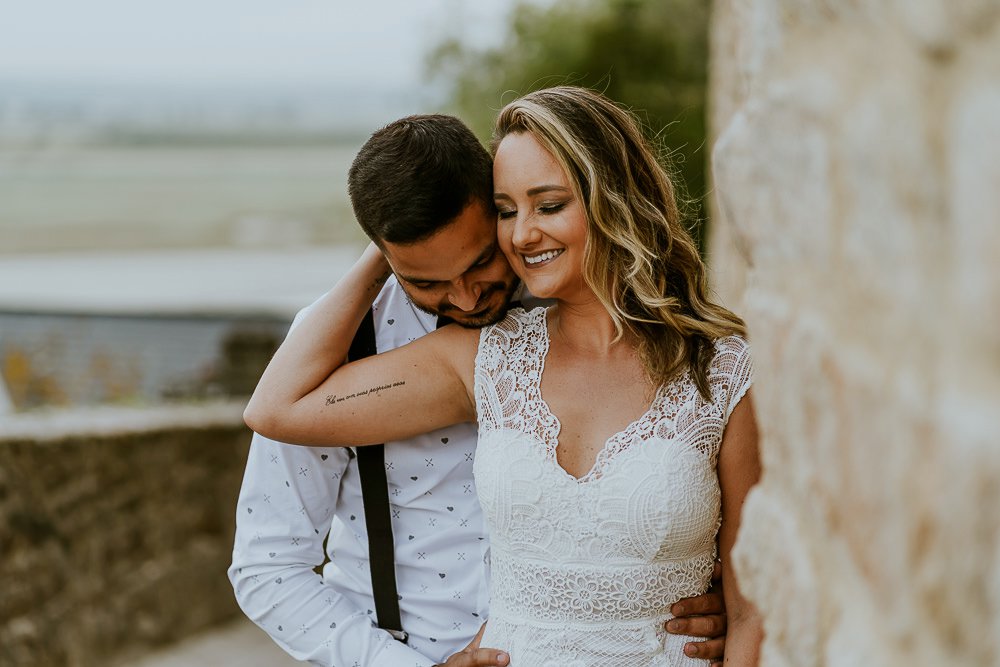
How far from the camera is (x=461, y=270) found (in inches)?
69.3

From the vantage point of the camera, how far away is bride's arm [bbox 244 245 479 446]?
1784 millimetres

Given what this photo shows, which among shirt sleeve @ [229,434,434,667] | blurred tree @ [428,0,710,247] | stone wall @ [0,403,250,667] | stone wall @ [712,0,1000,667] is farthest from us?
blurred tree @ [428,0,710,247]

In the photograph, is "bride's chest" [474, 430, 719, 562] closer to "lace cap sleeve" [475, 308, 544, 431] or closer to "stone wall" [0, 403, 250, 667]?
"lace cap sleeve" [475, 308, 544, 431]

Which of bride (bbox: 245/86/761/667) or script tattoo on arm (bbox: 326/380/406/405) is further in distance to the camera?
script tattoo on arm (bbox: 326/380/406/405)

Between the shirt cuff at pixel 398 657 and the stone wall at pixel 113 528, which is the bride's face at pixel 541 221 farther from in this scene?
the stone wall at pixel 113 528

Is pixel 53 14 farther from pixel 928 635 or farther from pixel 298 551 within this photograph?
pixel 928 635

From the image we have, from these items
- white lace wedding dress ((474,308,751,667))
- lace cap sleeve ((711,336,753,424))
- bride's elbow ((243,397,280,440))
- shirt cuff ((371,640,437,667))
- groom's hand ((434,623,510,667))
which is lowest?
shirt cuff ((371,640,437,667))

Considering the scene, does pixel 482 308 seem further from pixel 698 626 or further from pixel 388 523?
pixel 698 626

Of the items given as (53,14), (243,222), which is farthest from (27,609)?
(243,222)

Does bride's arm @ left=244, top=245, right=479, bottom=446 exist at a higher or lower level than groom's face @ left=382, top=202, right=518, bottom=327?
lower

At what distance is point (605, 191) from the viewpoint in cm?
172

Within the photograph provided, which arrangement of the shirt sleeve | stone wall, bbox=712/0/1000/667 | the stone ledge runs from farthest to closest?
the stone ledge → the shirt sleeve → stone wall, bbox=712/0/1000/667

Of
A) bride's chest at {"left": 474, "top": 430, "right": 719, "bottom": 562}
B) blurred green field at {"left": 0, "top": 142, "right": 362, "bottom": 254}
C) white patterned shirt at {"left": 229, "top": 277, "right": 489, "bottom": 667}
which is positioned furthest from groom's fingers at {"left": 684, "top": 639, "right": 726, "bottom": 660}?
blurred green field at {"left": 0, "top": 142, "right": 362, "bottom": 254}

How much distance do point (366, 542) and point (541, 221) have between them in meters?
0.74
